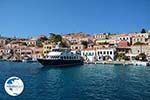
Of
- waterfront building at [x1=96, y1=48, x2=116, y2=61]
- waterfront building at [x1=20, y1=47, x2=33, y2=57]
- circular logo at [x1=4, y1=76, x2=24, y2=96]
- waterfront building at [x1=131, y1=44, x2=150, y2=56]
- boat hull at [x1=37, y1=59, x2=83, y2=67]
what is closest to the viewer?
circular logo at [x1=4, y1=76, x2=24, y2=96]

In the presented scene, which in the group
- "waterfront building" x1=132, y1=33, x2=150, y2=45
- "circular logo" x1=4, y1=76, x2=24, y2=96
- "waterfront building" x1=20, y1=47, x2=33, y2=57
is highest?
"waterfront building" x1=132, y1=33, x2=150, y2=45

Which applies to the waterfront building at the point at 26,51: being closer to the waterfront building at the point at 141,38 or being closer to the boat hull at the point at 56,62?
the waterfront building at the point at 141,38

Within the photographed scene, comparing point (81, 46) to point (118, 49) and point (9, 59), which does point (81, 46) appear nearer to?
point (118, 49)

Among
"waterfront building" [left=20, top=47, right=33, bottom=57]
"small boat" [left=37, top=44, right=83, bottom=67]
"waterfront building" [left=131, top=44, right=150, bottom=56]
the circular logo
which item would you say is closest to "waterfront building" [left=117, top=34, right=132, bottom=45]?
"waterfront building" [left=131, top=44, right=150, bottom=56]

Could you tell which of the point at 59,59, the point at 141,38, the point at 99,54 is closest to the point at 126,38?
the point at 141,38

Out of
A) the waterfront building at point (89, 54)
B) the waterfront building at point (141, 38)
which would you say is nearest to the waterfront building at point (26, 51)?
the waterfront building at point (89, 54)

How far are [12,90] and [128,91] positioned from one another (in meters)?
16.3

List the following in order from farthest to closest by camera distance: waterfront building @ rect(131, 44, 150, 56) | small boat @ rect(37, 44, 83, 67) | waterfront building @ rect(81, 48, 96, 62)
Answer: waterfront building @ rect(81, 48, 96, 62) < waterfront building @ rect(131, 44, 150, 56) < small boat @ rect(37, 44, 83, 67)

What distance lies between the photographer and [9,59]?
102 m

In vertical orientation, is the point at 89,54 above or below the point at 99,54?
above

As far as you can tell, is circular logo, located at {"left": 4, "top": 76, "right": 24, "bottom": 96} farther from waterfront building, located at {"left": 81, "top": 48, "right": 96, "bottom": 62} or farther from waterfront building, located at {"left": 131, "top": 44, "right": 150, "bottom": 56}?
waterfront building, located at {"left": 81, "top": 48, "right": 96, "bottom": 62}

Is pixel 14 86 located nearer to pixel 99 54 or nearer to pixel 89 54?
pixel 99 54

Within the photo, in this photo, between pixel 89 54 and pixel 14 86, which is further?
pixel 89 54

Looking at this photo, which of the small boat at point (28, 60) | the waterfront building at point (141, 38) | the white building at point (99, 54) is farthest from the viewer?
the waterfront building at point (141, 38)
